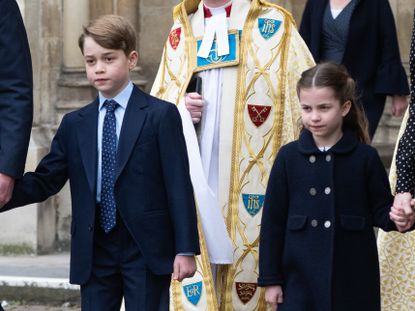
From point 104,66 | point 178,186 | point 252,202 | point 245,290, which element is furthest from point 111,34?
point 245,290

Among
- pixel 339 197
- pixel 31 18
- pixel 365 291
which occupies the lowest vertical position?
pixel 365 291

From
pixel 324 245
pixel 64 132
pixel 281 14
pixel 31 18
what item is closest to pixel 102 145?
pixel 64 132

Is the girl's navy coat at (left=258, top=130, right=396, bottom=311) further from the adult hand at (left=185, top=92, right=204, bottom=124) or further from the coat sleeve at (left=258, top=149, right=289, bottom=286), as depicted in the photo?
the adult hand at (left=185, top=92, right=204, bottom=124)

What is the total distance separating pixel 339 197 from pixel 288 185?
0.73 feet

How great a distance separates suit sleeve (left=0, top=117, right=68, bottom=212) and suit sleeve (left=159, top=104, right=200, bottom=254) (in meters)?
0.41

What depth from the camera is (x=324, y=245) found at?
5344 millimetres

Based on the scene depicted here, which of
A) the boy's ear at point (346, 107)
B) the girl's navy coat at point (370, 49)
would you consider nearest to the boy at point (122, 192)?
the boy's ear at point (346, 107)

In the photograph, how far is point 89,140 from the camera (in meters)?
5.17

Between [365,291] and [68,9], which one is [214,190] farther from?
[68,9]

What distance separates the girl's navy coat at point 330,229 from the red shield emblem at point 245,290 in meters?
0.88

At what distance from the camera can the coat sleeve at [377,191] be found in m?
5.36

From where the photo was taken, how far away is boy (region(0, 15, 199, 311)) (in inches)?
200

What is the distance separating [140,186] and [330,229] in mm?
797


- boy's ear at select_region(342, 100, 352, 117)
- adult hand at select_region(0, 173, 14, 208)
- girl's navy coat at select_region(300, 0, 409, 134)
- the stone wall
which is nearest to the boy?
adult hand at select_region(0, 173, 14, 208)
